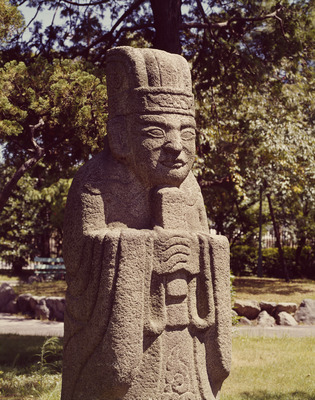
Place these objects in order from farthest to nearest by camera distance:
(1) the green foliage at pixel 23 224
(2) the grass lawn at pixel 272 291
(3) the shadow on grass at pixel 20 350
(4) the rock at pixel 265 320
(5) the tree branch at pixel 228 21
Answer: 1. (1) the green foliage at pixel 23 224
2. (2) the grass lawn at pixel 272 291
3. (4) the rock at pixel 265 320
4. (5) the tree branch at pixel 228 21
5. (3) the shadow on grass at pixel 20 350

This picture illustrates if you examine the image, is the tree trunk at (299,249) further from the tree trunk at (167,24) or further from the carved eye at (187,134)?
the carved eye at (187,134)

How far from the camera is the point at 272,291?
15.0 meters

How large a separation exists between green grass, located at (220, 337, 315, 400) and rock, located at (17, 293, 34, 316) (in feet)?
17.6

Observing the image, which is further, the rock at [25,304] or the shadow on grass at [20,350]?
the rock at [25,304]

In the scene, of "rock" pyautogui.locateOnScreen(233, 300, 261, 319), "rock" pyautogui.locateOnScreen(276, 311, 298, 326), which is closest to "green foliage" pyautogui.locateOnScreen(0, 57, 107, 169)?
"rock" pyautogui.locateOnScreen(233, 300, 261, 319)

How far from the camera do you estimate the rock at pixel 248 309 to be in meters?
11.2

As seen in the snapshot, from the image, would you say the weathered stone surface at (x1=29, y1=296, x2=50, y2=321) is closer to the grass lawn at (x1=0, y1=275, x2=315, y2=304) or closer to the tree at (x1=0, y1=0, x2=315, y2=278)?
the grass lawn at (x1=0, y1=275, x2=315, y2=304)

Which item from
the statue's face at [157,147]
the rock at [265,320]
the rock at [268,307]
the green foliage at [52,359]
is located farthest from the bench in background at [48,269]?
the statue's face at [157,147]

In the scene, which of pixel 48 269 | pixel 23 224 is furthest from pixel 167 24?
pixel 23 224

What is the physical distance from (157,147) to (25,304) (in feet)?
31.4

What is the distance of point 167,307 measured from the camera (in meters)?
3.57

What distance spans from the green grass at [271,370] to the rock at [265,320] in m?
1.62

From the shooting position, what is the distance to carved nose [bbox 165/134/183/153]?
367 cm

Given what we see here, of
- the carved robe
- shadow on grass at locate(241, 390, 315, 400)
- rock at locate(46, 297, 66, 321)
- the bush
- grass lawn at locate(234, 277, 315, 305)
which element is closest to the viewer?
the carved robe
